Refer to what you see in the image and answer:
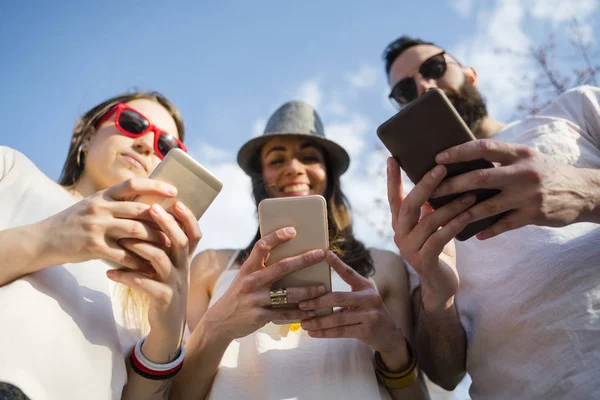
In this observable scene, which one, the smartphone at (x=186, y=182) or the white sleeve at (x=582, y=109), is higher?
the smartphone at (x=186, y=182)

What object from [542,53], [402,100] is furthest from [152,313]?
[542,53]

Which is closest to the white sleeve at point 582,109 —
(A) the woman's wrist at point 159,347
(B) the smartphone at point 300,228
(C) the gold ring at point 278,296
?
(B) the smartphone at point 300,228

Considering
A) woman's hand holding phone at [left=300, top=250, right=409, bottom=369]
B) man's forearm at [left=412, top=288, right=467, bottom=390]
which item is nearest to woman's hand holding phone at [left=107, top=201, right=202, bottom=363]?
woman's hand holding phone at [left=300, top=250, right=409, bottom=369]

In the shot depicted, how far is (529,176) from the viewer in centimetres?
153

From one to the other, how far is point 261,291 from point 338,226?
152 centimetres

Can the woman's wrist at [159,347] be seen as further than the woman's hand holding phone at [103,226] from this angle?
Yes

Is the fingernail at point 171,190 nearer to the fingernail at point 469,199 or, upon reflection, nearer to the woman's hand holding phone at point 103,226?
the woman's hand holding phone at point 103,226

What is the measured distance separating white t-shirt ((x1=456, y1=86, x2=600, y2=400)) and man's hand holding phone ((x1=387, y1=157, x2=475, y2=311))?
293 millimetres

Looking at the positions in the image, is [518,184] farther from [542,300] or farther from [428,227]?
[542,300]

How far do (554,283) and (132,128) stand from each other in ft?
8.02

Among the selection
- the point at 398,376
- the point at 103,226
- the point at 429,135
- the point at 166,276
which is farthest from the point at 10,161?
the point at 398,376

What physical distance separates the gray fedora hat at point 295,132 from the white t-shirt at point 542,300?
4.68 feet

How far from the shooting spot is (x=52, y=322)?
142 cm

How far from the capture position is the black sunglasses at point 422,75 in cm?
360
